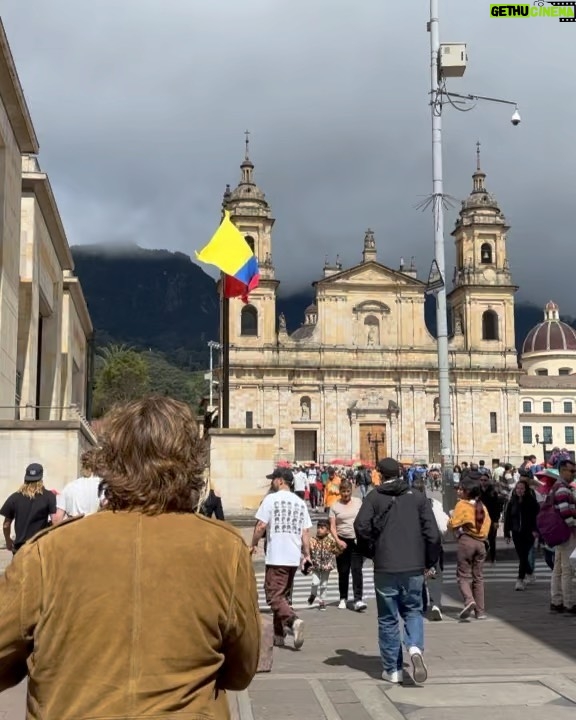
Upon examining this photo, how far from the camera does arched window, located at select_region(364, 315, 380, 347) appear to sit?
65312 millimetres

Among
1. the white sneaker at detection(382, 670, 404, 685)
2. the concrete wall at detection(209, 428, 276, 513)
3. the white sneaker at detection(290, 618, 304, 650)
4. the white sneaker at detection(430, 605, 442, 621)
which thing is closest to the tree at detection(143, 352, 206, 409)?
the concrete wall at detection(209, 428, 276, 513)

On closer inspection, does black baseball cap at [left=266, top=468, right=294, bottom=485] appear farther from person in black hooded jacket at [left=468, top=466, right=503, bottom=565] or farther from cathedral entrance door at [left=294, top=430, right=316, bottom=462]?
cathedral entrance door at [left=294, top=430, right=316, bottom=462]

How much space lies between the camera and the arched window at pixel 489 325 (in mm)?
66938

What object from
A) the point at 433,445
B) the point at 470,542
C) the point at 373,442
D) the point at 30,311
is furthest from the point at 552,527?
the point at 433,445

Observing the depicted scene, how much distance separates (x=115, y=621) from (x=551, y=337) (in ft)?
340

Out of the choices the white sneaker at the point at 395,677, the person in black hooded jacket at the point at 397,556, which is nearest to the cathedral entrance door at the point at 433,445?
the person in black hooded jacket at the point at 397,556

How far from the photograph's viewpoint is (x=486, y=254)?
67.5 meters

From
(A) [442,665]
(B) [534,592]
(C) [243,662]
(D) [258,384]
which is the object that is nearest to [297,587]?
(B) [534,592]

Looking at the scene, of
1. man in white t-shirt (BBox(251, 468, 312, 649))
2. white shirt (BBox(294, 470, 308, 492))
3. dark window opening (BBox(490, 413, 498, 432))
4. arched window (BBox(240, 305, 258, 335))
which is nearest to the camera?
man in white t-shirt (BBox(251, 468, 312, 649))

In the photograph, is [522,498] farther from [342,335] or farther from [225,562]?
[342,335]

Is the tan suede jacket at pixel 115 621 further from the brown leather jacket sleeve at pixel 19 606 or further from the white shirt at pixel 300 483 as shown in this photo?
the white shirt at pixel 300 483

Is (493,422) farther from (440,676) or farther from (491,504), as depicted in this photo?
(440,676)

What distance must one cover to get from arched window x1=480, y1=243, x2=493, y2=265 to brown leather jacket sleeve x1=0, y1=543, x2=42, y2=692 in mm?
67558

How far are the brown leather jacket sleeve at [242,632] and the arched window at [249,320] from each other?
201 ft
